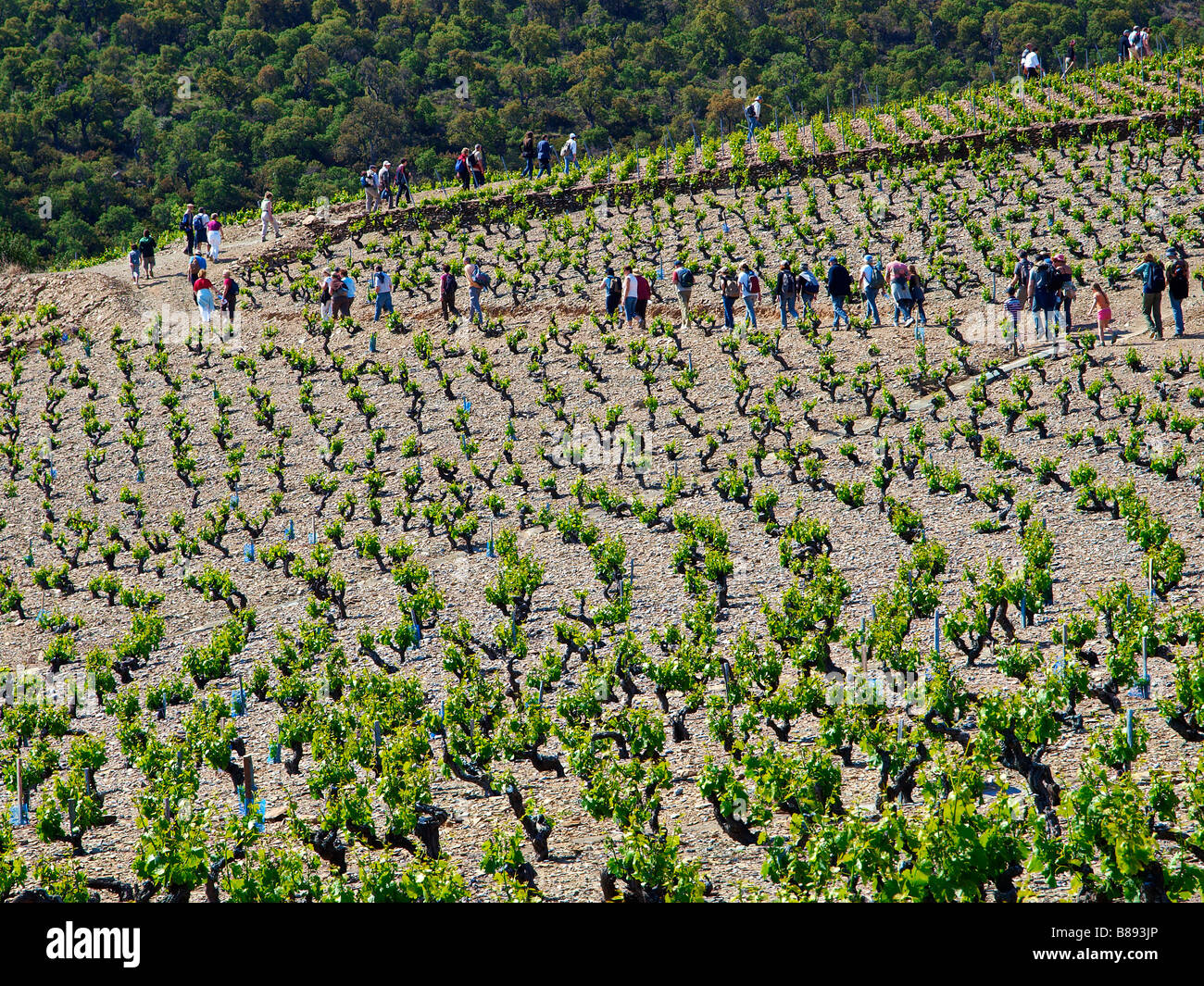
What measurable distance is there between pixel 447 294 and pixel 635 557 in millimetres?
13113

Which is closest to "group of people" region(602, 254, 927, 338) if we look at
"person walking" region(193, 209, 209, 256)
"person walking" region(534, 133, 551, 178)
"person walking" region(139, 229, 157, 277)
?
"person walking" region(534, 133, 551, 178)

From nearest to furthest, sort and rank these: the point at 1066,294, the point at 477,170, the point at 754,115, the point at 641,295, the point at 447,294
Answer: the point at 1066,294, the point at 641,295, the point at 447,294, the point at 477,170, the point at 754,115

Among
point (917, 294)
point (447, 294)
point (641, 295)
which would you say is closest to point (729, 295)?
point (641, 295)

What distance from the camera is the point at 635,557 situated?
17859 millimetres

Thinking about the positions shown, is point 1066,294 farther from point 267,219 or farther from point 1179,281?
point 267,219

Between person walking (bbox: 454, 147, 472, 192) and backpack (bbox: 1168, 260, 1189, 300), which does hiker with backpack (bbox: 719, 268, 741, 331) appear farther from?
person walking (bbox: 454, 147, 472, 192)

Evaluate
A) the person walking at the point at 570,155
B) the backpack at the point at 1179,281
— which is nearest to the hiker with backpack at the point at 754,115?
the person walking at the point at 570,155

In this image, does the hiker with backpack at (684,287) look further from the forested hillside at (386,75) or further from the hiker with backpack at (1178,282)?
the forested hillside at (386,75)

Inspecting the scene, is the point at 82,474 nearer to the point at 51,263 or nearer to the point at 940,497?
the point at 940,497

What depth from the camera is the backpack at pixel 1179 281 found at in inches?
824

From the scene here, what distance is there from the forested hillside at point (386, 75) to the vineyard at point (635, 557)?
Answer: 3059 centimetres

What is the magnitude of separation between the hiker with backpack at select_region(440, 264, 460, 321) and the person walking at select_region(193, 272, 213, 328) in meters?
5.97

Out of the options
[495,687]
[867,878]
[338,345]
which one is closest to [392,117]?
[338,345]

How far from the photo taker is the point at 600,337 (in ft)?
89.2
